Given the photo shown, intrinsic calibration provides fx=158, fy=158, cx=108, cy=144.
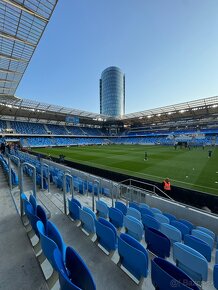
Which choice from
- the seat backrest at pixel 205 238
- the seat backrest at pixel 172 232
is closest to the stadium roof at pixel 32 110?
the seat backrest at pixel 172 232

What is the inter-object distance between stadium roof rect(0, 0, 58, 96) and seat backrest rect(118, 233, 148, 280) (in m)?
10.6

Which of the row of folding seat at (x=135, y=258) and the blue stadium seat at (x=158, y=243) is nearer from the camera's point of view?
the row of folding seat at (x=135, y=258)

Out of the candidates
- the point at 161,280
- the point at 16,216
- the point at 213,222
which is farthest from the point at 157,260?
the point at 213,222

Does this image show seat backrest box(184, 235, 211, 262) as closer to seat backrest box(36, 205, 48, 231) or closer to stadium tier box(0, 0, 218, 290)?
stadium tier box(0, 0, 218, 290)

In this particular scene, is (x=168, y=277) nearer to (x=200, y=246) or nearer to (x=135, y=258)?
(x=135, y=258)

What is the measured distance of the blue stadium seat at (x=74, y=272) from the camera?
1.54 metres

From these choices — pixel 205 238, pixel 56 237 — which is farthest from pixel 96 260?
pixel 205 238

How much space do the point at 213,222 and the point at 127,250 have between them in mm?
4098

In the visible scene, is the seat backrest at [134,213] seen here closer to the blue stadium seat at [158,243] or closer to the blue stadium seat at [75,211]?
the blue stadium seat at [158,243]

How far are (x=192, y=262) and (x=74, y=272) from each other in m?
1.89

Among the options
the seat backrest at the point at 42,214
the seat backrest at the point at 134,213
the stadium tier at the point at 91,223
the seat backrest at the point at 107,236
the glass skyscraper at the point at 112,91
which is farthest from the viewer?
the glass skyscraper at the point at 112,91

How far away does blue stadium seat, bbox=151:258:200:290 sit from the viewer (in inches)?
69.1

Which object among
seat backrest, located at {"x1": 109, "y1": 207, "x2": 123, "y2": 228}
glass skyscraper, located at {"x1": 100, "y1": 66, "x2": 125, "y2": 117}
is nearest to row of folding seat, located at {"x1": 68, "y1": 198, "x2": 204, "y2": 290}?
seat backrest, located at {"x1": 109, "y1": 207, "x2": 123, "y2": 228}

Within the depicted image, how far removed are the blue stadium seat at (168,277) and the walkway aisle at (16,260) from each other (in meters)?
1.49
